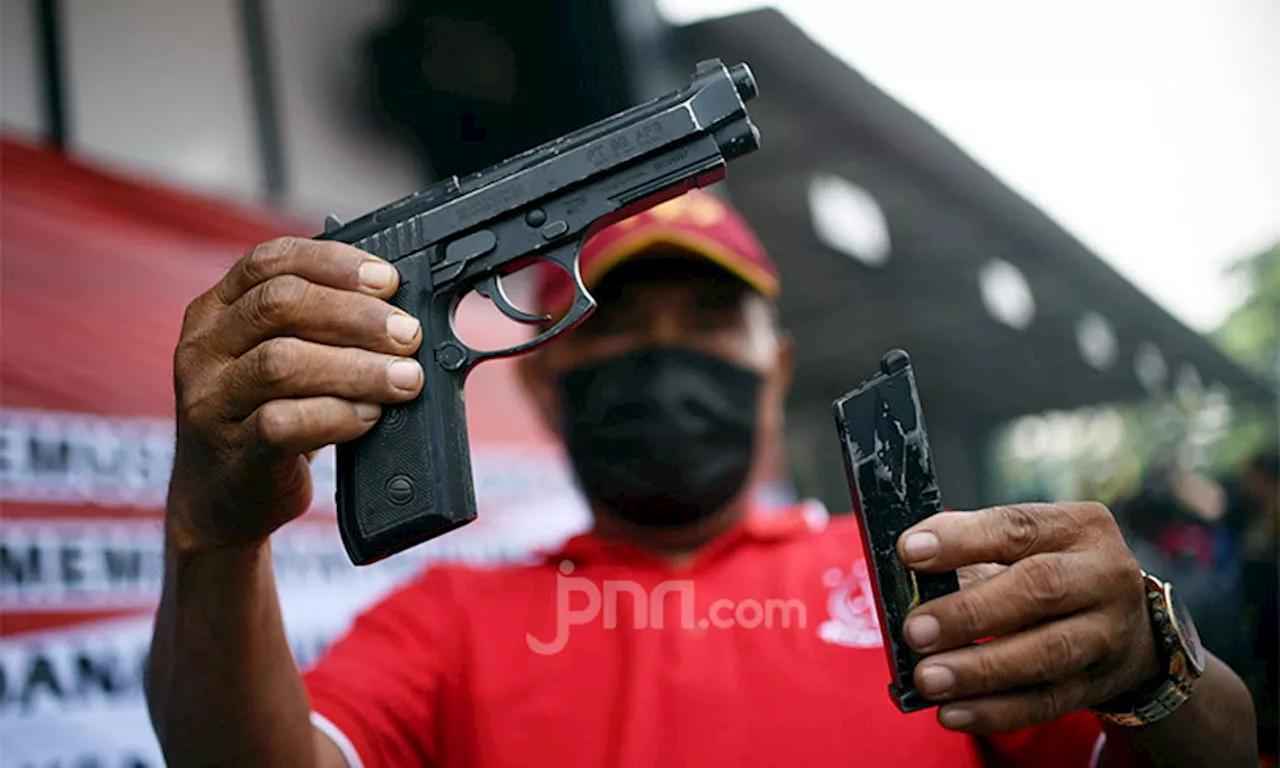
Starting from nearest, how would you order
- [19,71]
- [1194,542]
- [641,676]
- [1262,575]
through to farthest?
[641,676], [19,71], [1262,575], [1194,542]

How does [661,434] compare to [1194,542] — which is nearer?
[661,434]

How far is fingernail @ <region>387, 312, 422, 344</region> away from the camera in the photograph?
1.10 metres

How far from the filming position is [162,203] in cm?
241

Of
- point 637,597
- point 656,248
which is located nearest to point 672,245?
point 656,248

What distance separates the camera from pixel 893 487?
1.08 m

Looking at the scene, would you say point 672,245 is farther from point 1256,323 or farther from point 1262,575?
point 1256,323

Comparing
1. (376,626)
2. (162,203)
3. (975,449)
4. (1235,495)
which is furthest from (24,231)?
(975,449)

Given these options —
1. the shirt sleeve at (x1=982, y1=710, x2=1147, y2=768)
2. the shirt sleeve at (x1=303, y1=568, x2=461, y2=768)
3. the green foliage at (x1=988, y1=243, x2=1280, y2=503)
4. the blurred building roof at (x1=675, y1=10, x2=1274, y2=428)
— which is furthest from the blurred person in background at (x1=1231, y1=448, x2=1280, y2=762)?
the green foliage at (x1=988, y1=243, x2=1280, y2=503)

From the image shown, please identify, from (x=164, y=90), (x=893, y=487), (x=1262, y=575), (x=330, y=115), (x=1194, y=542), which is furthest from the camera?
(x=1194, y=542)

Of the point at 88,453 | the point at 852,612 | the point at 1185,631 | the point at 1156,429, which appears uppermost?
the point at 1156,429

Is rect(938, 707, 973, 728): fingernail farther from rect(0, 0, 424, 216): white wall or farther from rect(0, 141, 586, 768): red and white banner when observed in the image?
rect(0, 0, 424, 216): white wall

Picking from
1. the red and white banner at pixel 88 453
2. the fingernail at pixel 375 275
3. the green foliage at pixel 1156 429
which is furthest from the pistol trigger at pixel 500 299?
the green foliage at pixel 1156 429

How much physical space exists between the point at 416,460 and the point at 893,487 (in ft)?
1.94

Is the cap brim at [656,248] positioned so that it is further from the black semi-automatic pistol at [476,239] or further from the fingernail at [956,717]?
the fingernail at [956,717]
